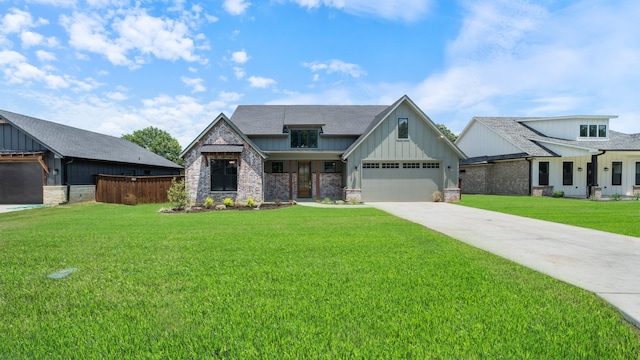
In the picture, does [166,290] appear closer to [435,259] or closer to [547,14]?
[435,259]

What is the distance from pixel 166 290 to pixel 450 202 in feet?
58.9

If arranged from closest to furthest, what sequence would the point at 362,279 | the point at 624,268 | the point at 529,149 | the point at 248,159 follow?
1. the point at 362,279
2. the point at 624,268
3. the point at 248,159
4. the point at 529,149

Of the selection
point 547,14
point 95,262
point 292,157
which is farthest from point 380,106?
point 95,262

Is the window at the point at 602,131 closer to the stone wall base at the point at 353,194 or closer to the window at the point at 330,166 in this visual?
the stone wall base at the point at 353,194

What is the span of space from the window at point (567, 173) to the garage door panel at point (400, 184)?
12070 mm

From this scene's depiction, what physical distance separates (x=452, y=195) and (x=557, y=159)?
1133 centimetres

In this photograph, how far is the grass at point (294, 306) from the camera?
2.76 m

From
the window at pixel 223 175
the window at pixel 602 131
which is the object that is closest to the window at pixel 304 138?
the window at pixel 223 175

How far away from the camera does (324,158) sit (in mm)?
20062

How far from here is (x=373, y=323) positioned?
317cm

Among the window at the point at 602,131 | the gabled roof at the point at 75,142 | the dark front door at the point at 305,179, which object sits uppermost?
the window at the point at 602,131

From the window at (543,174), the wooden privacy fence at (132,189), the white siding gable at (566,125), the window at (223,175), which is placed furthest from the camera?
the white siding gable at (566,125)

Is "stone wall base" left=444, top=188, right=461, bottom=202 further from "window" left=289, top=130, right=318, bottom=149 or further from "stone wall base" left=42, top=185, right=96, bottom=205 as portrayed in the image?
"stone wall base" left=42, top=185, right=96, bottom=205

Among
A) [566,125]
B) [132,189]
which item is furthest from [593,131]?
[132,189]
